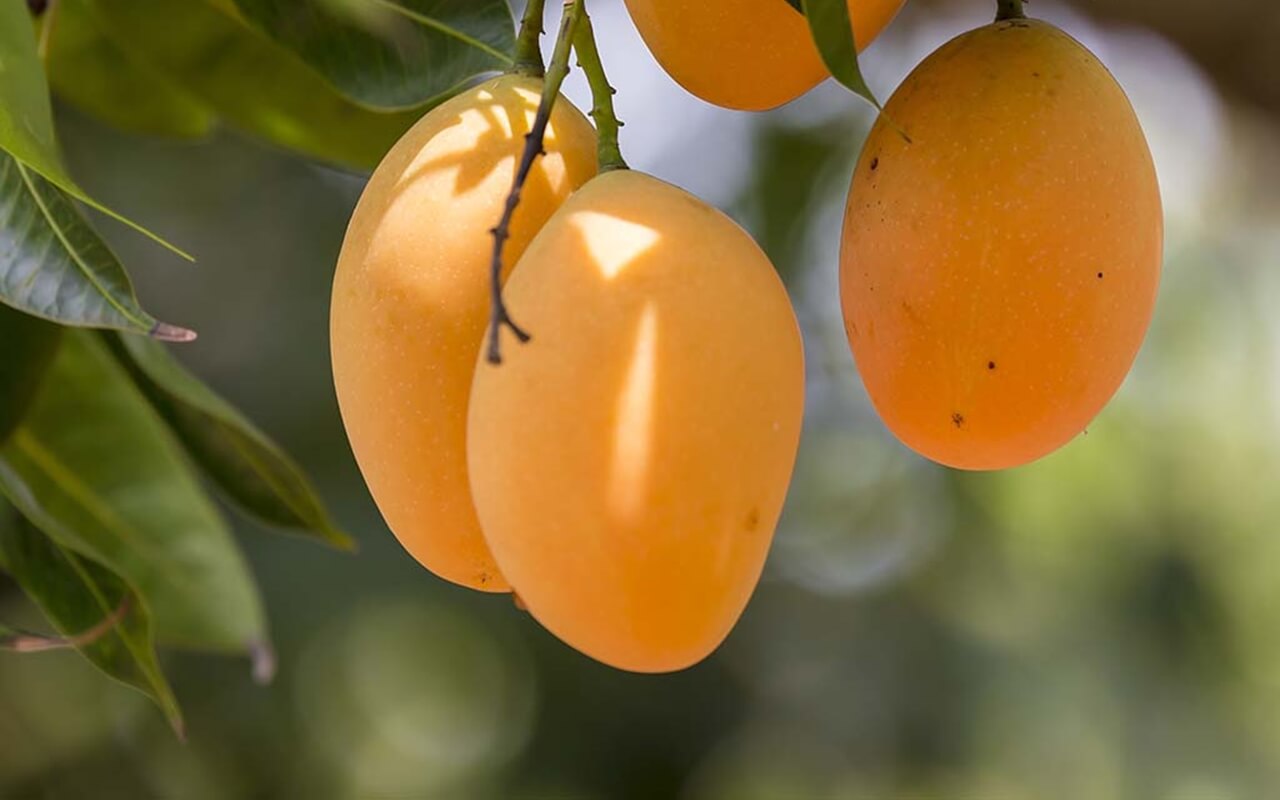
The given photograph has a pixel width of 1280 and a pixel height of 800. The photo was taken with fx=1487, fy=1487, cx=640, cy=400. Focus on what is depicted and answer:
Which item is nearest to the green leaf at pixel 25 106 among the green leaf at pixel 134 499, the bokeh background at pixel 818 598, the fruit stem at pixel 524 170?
the fruit stem at pixel 524 170

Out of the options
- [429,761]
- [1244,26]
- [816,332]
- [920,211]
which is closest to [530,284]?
[920,211]

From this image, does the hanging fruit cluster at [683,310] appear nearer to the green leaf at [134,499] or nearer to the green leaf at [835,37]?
the green leaf at [835,37]

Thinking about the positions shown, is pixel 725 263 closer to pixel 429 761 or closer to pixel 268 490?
pixel 268 490

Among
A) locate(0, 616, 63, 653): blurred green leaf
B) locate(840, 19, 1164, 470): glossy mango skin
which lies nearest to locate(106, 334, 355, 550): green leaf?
locate(0, 616, 63, 653): blurred green leaf

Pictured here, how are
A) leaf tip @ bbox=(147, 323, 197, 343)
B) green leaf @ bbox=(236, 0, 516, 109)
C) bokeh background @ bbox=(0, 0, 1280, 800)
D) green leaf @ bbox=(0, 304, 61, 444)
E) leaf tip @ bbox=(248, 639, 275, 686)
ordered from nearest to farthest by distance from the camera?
leaf tip @ bbox=(147, 323, 197, 343)
green leaf @ bbox=(236, 0, 516, 109)
green leaf @ bbox=(0, 304, 61, 444)
leaf tip @ bbox=(248, 639, 275, 686)
bokeh background @ bbox=(0, 0, 1280, 800)

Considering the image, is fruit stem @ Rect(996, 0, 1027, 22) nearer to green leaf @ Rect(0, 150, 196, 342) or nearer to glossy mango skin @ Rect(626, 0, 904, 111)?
glossy mango skin @ Rect(626, 0, 904, 111)
